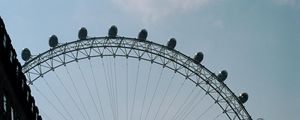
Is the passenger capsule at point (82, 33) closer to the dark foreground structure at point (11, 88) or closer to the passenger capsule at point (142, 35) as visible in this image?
the passenger capsule at point (142, 35)

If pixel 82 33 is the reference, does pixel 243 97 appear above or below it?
below

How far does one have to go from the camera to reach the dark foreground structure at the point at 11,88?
182 feet

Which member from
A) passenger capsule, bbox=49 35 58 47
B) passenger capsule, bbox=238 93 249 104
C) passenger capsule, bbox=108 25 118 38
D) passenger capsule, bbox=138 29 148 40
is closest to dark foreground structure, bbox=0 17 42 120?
passenger capsule, bbox=49 35 58 47

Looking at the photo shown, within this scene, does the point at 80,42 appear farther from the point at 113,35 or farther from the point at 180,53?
the point at 180,53

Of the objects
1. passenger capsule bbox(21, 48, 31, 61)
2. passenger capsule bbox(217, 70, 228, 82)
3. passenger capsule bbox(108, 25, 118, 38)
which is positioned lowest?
passenger capsule bbox(21, 48, 31, 61)

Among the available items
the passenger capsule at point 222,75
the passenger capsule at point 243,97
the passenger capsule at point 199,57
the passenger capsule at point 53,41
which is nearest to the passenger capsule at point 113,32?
the passenger capsule at point 53,41

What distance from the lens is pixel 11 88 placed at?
195 ft

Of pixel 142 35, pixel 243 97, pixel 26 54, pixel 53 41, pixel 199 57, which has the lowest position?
pixel 26 54

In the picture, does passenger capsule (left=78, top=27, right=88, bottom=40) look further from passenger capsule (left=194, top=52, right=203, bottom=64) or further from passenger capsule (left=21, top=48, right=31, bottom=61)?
passenger capsule (left=194, top=52, right=203, bottom=64)

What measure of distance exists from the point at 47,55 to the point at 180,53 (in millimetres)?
16199

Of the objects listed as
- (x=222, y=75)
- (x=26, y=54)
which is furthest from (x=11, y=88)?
(x=222, y=75)

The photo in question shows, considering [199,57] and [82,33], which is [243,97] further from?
[82,33]

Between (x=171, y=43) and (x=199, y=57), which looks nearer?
(x=171, y=43)

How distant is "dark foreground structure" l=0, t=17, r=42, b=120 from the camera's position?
55469 millimetres
